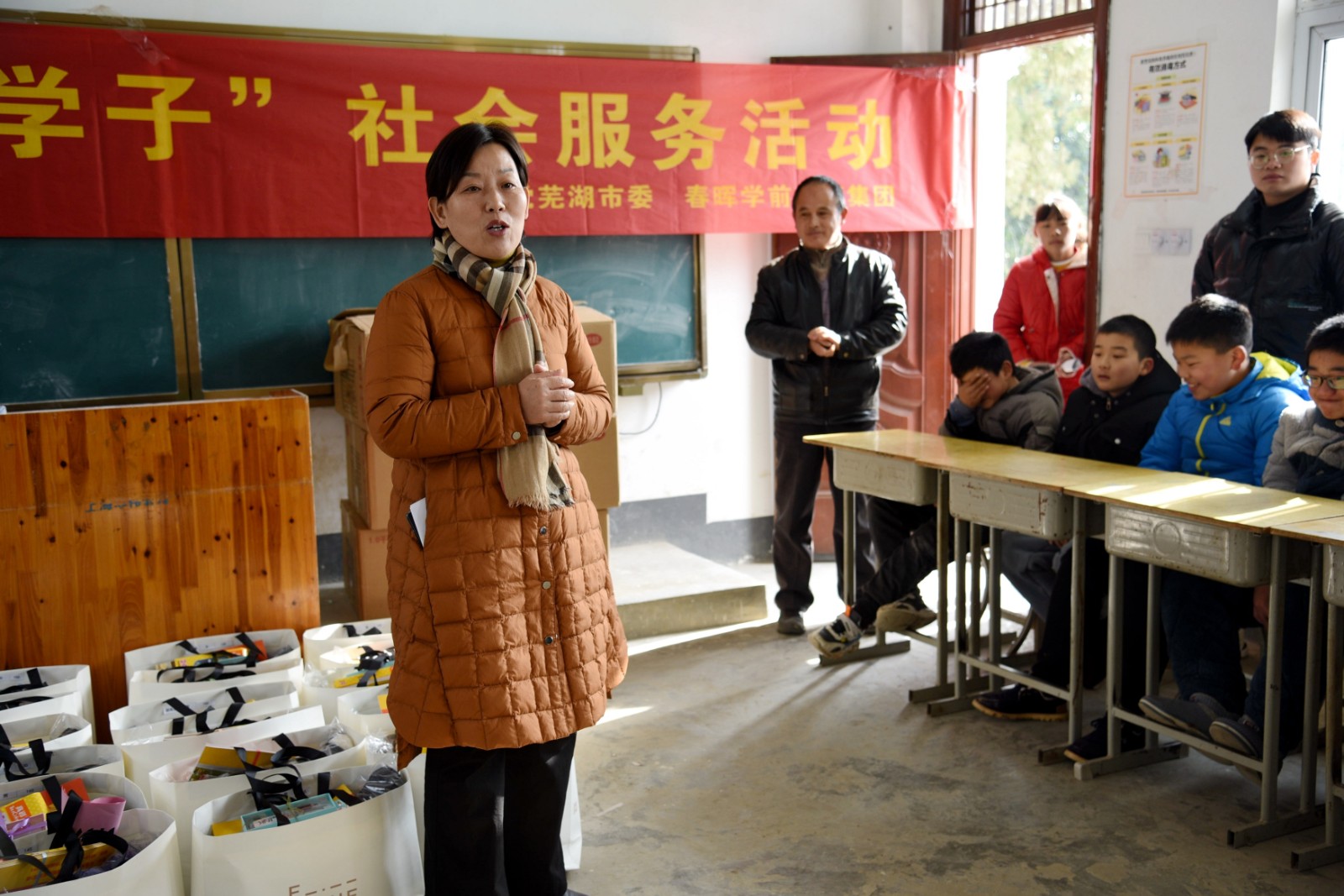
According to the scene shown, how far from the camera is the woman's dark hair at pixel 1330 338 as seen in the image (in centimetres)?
269

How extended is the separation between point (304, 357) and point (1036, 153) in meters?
6.86

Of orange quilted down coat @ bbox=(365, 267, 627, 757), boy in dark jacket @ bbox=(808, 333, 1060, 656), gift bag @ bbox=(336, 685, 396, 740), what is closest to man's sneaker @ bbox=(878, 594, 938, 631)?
boy in dark jacket @ bbox=(808, 333, 1060, 656)

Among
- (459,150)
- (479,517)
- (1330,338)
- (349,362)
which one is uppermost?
(459,150)

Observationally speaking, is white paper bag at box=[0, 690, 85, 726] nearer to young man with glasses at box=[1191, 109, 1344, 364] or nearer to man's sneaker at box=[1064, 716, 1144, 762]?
man's sneaker at box=[1064, 716, 1144, 762]

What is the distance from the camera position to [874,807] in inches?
114

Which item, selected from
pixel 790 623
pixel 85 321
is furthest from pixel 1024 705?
pixel 85 321

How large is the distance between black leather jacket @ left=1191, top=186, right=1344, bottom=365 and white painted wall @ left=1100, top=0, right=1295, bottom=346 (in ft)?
1.66

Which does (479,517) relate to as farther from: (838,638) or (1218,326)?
(838,638)

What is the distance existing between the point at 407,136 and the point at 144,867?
3187 mm

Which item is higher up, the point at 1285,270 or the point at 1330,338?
the point at 1285,270

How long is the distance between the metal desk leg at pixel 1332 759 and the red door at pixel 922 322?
282 cm

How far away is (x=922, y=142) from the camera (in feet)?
17.5

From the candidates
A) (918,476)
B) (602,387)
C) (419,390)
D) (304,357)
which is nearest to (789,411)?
(918,476)

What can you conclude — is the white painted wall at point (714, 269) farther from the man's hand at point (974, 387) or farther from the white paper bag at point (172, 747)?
the white paper bag at point (172, 747)
